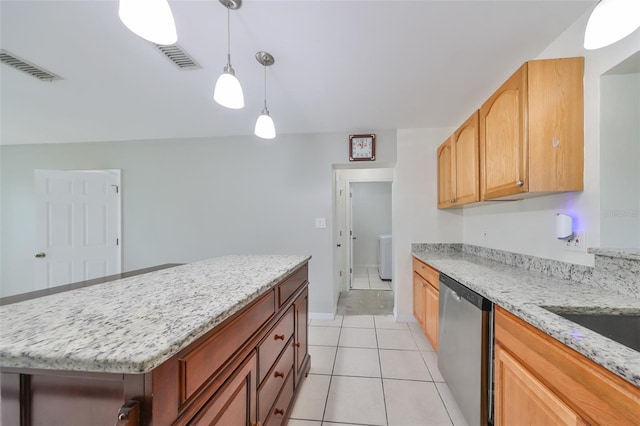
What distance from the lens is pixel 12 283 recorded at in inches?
135

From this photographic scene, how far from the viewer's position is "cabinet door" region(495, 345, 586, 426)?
2.75 ft

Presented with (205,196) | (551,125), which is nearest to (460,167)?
(551,125)

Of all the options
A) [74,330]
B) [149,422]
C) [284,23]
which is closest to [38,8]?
[284,23]

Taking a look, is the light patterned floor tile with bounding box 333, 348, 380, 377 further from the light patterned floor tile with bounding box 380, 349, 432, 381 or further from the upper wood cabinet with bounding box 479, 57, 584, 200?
the upper wood cabinet with bounding box 479, 57, 584, 200

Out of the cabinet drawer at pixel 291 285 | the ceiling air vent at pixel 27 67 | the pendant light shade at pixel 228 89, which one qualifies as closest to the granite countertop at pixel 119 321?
the cabinet drawer at pixel 291 285

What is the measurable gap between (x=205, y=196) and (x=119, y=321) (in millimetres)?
2870

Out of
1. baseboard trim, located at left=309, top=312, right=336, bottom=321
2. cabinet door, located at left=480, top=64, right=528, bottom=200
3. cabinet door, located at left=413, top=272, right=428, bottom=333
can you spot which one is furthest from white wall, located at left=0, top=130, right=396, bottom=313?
cabinet door, located at left=480, top=64, right=528, bottom=200

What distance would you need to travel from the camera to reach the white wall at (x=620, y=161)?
1.22 m

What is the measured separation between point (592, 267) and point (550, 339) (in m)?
0.76

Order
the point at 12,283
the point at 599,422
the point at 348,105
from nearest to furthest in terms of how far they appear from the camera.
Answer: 1. the point at 599,422
2. the point at 348,105
3. the point at 12,283

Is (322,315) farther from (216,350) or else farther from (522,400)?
(216,350)

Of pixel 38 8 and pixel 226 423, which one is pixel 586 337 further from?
pixel 38 8

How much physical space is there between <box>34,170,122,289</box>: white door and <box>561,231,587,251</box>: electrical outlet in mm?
4691

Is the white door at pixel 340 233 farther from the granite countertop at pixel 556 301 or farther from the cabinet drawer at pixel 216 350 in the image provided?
the cabinet drawer at pixel 216 350
